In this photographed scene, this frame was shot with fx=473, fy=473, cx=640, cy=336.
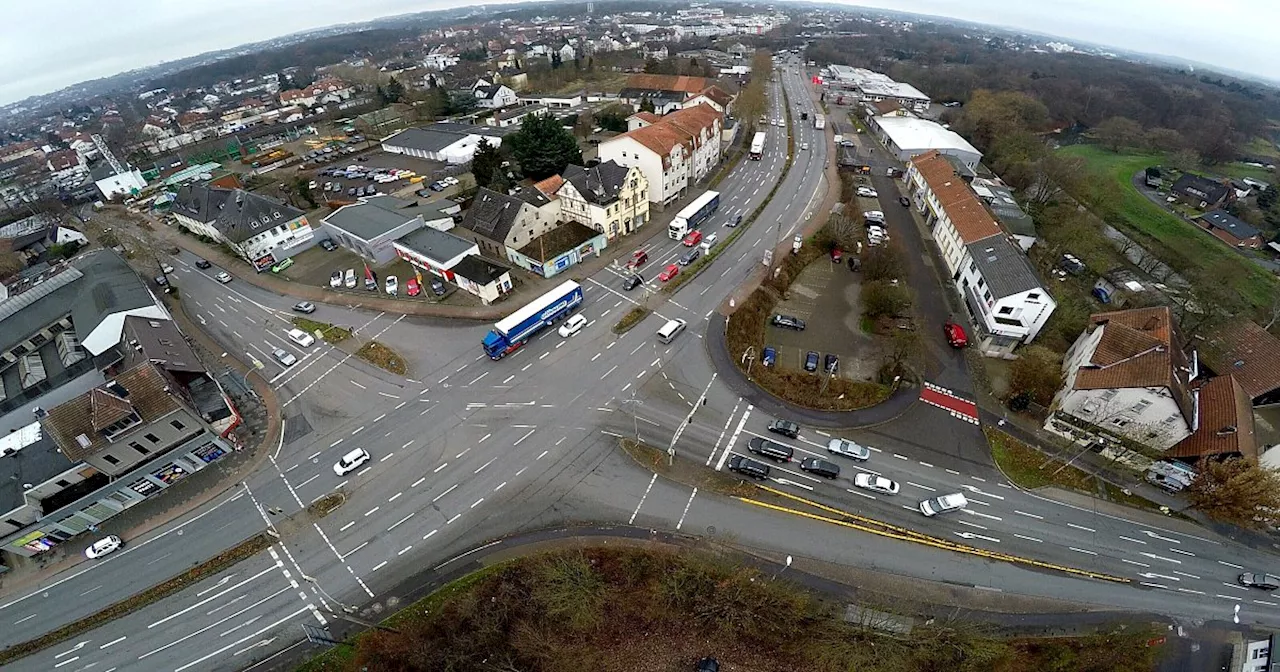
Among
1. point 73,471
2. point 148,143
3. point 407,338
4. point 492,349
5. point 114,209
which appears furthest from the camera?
point 148,143

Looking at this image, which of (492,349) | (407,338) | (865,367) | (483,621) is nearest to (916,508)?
(865,367)

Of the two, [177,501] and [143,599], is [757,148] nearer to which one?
[177,501]

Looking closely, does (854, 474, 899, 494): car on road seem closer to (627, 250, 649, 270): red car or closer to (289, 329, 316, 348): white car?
(627, 250, 649, 270): red car

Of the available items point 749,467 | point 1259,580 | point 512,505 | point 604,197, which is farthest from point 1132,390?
point 604,197

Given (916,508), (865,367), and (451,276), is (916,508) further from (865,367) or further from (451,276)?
(451,276)

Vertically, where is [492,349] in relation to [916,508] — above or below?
above

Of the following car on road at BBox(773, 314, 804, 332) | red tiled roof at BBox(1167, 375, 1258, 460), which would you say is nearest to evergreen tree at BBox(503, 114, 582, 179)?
car on road at BBox(773, 314, 804, 332)

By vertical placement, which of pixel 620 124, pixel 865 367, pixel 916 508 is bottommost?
pixel 916 508
